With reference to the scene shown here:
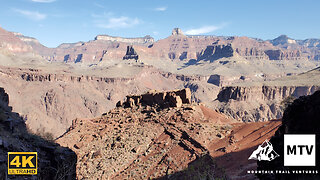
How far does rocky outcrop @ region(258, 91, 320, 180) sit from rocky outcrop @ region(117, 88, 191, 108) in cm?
2234

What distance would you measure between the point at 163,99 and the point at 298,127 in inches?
1004

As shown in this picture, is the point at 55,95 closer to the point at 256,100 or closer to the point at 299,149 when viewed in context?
the point at 256,100

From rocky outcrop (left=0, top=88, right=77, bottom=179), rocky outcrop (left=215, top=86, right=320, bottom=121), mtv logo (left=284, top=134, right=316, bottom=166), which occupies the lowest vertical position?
rocky outcrop (left=215, top=86, right=320, bottom=121)

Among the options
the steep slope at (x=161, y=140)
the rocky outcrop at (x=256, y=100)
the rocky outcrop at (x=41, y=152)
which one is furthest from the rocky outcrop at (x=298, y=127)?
the rocky outcrop at (x=256, y=100)

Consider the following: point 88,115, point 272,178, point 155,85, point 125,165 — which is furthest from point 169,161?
point 155,85

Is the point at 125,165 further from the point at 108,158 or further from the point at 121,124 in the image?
the point at 121,124

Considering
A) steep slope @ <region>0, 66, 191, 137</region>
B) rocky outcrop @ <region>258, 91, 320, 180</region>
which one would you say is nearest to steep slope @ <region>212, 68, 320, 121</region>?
steep slope @ <region>0, 66, 191, 137</region>

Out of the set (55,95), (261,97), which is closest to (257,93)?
(261,97)

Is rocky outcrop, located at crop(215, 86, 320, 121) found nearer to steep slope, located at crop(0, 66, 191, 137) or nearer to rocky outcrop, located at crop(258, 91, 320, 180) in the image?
steep slope, located at crop(0, 66, 191, 137)

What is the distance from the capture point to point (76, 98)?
12569 centimetres

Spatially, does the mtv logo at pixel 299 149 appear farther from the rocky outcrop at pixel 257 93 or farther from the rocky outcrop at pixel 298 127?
the rocky outcrop at pixel 257 93

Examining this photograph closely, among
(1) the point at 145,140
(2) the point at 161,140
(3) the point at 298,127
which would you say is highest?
(3) the point at 298,127

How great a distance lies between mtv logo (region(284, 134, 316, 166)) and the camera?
11453 mm

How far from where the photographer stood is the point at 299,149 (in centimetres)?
1180
